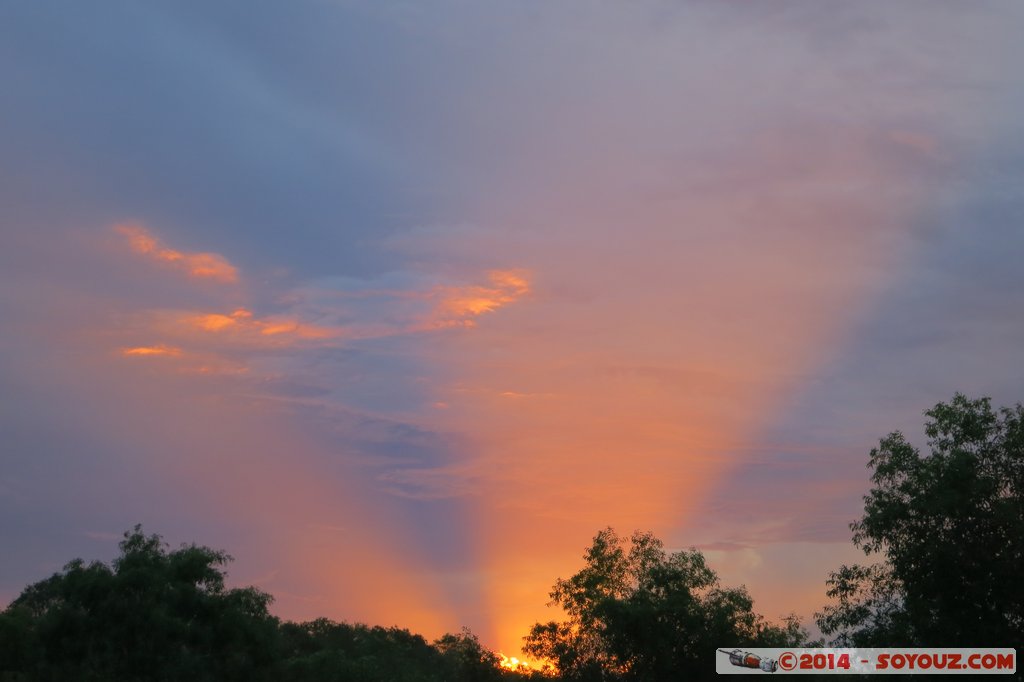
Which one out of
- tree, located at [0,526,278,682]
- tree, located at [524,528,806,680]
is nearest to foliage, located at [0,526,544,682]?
tree, located at [0,526,278,682]

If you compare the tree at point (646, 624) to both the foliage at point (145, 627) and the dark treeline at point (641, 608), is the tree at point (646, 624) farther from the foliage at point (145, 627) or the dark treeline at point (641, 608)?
the foliage at point (145, 627)

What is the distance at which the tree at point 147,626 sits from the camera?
156ft

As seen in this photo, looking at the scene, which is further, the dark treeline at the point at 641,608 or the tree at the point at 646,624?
the tree at the point at 646,624

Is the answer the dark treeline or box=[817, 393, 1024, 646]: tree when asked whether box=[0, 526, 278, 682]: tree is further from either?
box=[817, 393, 1024, 646]: tree

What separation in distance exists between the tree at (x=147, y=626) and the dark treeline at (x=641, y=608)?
0.07 metres

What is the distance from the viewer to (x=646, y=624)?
5769 cm

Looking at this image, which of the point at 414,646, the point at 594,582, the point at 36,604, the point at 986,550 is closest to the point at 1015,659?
the point at 986,550

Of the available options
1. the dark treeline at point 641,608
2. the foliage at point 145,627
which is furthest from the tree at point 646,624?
the foliage at point 145,627

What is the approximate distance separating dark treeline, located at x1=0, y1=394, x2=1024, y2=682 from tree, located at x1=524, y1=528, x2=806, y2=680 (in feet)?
0.29

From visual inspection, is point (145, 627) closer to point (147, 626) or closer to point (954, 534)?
point (147, 626)

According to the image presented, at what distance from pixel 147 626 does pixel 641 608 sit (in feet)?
87.3

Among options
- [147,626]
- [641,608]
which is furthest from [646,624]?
[147,626]

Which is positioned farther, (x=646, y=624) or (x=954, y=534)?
(x=646, y=624)

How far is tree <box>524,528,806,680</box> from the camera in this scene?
57.5m
